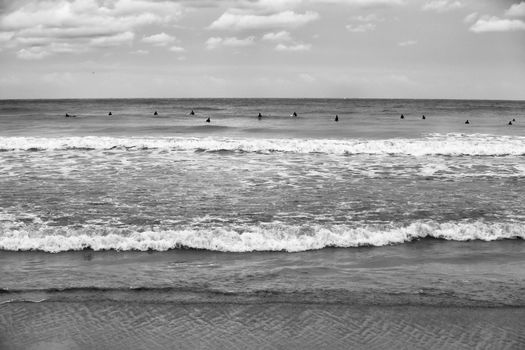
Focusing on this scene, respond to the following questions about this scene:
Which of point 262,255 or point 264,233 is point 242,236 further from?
point 262,255

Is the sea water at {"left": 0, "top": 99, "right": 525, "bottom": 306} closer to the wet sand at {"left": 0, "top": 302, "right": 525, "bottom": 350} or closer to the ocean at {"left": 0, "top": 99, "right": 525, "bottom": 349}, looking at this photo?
the ocean at {"left": 0, "top": 99, "right": 525, "bottom": 349}

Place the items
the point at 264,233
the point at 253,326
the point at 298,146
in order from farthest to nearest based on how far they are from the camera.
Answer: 1. the point at 298,146
2. the point at 264,233
3. the point at 253,326

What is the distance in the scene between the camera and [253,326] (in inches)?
243

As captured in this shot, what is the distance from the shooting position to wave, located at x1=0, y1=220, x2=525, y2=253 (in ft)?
30.3

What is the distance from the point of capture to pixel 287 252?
909 cm

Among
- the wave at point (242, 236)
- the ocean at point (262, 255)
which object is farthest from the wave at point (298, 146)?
the wave at point (242, 236)

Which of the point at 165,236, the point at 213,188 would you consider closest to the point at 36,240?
the point at 165,236

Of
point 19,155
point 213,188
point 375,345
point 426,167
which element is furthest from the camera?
point 19,155

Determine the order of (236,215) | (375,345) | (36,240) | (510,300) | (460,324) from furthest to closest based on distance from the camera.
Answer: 1. (236,215)
2. (36,240)
3. (510,300)
4. (460,324)
5. (375,345)

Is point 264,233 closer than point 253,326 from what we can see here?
No

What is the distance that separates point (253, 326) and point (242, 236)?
3521 mm

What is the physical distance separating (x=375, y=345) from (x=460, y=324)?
50.1 inches

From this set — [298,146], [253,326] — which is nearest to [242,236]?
[253,326]

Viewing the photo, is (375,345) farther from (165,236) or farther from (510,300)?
(165,236)
